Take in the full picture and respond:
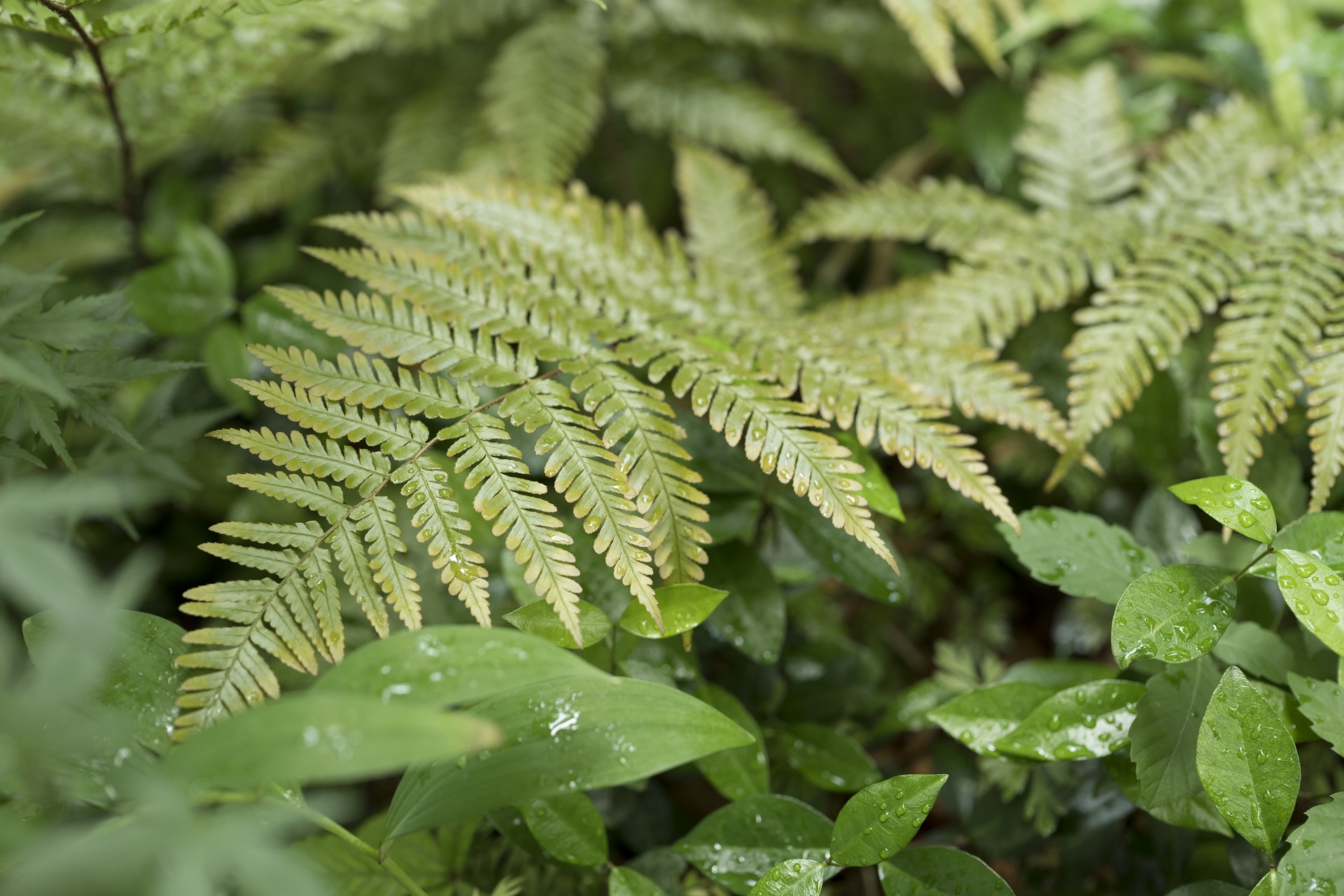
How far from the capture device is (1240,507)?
3.23 ft

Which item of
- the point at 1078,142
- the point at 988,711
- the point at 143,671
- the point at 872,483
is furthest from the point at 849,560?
the point at 1078,142

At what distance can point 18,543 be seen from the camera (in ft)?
1.98

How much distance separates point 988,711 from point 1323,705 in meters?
0.39

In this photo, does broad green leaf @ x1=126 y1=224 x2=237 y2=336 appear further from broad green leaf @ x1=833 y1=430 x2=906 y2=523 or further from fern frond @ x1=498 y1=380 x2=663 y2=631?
broad green leaf @ x1=833 y1=430 x2=906 y2=523

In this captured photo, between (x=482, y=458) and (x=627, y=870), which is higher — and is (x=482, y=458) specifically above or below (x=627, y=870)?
above

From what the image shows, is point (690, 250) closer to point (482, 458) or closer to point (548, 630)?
point (482, 458)

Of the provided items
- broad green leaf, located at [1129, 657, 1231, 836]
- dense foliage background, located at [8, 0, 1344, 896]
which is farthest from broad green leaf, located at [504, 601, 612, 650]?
broad green leaf, located at [1129, 657, 1231, 836]

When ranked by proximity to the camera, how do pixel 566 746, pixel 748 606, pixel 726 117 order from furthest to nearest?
pixel 726 117
pixel 748 606
pixel 566 746

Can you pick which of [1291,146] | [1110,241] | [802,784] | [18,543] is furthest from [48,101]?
[1291,146]

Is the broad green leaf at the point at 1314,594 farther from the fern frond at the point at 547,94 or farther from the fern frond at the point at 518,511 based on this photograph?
the fern frond at the point at 547,94

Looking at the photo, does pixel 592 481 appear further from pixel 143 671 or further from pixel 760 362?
pixel 143 671

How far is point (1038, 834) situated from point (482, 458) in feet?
3.47

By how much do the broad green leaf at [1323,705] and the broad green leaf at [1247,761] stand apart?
0.07 metres

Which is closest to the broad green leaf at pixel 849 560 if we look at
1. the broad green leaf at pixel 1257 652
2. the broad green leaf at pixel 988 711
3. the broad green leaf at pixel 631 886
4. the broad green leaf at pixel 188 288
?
the broad green leaf at pixel 988 711
